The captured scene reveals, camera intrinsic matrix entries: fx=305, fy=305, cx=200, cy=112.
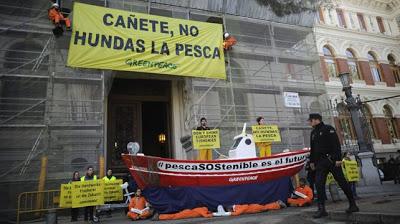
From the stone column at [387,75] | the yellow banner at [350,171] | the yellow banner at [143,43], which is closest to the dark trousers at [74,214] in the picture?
the yellow banner at [143,43]

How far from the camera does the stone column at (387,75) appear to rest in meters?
23.1

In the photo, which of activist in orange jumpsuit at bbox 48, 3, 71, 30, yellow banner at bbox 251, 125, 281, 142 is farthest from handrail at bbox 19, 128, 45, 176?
yellow banner at bbox 251, 125, 281, 142

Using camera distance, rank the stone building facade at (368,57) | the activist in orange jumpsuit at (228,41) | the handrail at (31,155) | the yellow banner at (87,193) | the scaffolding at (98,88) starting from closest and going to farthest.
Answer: the yellow banner at (87,193)
the handrail at (31,155)
the scaffolding at (98,88)
the activist in orange jumpsuit at (228,41)
the stone building facade at (368,57)

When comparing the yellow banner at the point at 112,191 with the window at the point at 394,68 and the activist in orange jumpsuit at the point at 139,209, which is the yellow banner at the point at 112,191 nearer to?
the activist in orange jumpsuit at the point at 139,209

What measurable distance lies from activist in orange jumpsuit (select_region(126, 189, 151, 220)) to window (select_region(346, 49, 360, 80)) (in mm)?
19570

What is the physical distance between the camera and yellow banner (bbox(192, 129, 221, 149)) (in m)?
8.87

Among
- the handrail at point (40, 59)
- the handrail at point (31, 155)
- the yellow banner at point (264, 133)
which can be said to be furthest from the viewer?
the handrail at point (40, 59)

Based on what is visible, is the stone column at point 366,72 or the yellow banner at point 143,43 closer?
the yellow banner at point 143,43

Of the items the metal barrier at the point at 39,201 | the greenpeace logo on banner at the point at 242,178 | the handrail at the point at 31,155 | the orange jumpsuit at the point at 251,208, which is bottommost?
the orange jumpsuit at the point at 251,208

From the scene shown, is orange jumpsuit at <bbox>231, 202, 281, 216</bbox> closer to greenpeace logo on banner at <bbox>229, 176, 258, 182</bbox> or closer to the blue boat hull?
the blue boat hull

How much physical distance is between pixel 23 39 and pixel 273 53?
9.41 m

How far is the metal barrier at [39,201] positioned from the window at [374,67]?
2289 cm

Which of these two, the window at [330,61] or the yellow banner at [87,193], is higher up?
the window at [330,61]

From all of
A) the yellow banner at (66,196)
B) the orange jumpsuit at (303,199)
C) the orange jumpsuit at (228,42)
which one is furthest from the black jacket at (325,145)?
the orange jumpsuit at (228,42)
